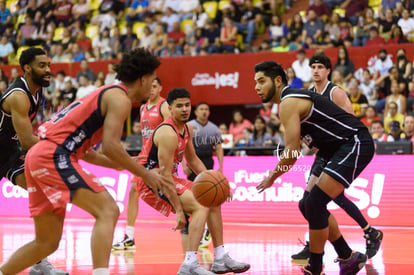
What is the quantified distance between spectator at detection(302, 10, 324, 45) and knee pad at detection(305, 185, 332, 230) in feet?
41.5

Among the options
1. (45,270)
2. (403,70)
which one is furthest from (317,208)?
(403,70)

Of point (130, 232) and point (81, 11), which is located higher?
point (81, 11)

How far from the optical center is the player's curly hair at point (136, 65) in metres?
6.03

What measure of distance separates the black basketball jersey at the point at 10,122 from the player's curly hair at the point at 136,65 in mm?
2046

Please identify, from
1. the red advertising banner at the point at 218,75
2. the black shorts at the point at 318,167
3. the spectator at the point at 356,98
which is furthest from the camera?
the red advertising banner at the point at 218,75

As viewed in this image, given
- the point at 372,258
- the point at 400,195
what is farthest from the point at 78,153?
→ the point at 400,195

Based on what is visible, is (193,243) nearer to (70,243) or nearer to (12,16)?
(70,243)

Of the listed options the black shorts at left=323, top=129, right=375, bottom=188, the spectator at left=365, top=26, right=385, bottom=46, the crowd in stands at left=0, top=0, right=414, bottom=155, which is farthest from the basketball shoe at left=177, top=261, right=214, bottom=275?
the spectator at left=365, top=26, right=385, bottom=46

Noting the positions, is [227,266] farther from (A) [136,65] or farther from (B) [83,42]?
(B) [83,42]


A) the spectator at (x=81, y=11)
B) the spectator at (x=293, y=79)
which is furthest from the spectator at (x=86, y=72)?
the spectator at (x=293, y=79)

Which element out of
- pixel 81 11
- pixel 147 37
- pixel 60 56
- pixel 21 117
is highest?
pixel 81 11

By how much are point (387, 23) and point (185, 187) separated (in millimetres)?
11562

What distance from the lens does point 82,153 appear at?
246 inches

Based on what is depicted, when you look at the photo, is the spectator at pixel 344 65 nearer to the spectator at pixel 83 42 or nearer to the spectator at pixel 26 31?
the spectator at pixel 83 42
